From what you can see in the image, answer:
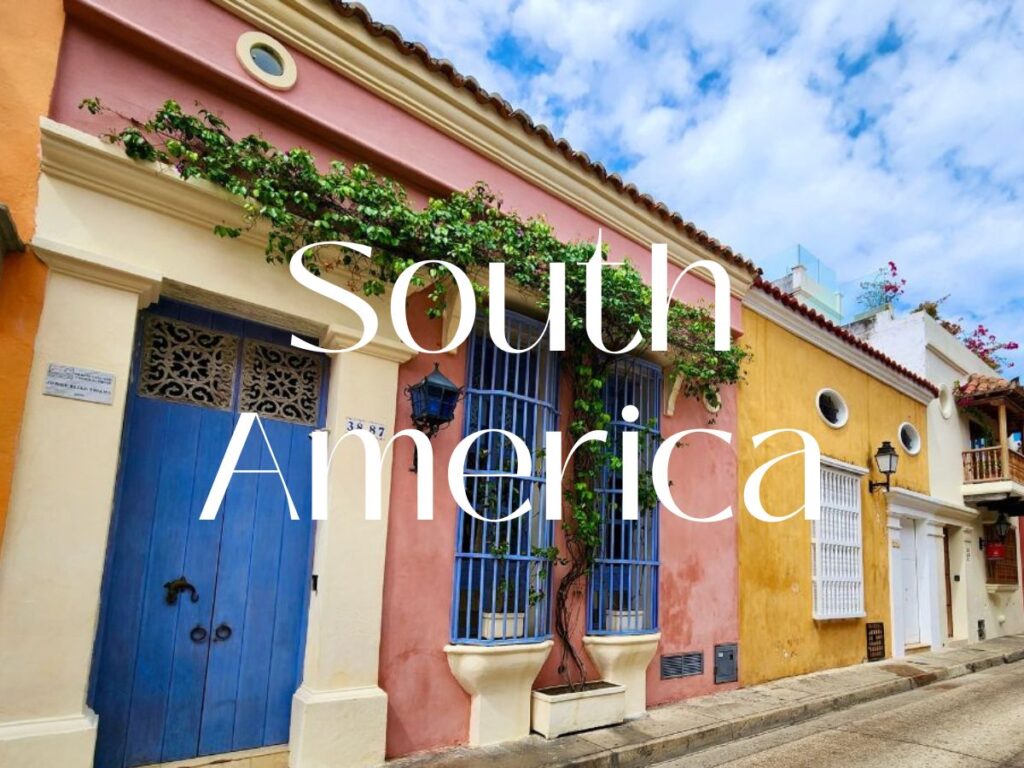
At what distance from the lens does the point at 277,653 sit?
453 cm

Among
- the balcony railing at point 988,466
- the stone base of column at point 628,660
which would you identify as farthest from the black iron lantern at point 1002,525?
the stone base of column at point 628,660

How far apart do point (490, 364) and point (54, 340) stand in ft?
10.2

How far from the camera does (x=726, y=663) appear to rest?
24.3 ft

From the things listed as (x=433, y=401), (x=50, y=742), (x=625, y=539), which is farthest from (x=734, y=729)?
(x=50, y=742)

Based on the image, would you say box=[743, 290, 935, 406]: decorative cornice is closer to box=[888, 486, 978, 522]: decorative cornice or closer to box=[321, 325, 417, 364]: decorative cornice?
box=[888, 486, 978, 522]: decorative cornice

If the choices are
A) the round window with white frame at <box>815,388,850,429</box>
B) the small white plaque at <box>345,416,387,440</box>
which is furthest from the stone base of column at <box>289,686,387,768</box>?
the round window with white frame at <box>815,388,850,429</box>

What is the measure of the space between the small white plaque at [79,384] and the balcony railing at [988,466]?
15.3m

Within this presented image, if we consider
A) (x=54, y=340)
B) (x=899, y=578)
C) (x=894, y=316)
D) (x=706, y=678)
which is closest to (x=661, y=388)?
(x=706, y=678)

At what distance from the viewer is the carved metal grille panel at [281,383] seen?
4668 millimetres

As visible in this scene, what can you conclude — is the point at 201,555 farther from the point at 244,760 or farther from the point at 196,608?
the point at 244,760

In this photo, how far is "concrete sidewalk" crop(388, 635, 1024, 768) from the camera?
4.89m

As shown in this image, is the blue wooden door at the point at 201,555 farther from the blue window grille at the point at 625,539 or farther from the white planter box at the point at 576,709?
the blue window grille at the point at 625,539

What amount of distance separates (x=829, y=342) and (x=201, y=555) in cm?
893

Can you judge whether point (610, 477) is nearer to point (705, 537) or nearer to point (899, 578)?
point (705, 537)
